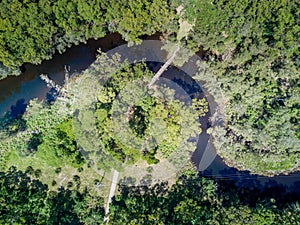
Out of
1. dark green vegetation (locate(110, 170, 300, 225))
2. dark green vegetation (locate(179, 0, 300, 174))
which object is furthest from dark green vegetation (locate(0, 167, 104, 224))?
dark green vegetation (locate(179, 0, 300, 174))

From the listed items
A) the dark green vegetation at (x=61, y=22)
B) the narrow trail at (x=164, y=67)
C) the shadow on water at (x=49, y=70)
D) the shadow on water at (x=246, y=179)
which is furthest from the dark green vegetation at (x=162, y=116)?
the shadow on water at (x=49, y=70)

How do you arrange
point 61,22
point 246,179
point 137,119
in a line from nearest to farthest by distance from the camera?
point 61,22 → point 137,119 → point 246,179

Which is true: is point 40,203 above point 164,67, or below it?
below

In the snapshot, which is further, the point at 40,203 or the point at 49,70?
the point at 49,70

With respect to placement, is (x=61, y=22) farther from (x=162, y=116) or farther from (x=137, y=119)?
(x=162, y=116)

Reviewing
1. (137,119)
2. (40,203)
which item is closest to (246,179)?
(137,119)

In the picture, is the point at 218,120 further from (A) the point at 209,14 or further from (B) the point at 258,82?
(A) the point at 209,14

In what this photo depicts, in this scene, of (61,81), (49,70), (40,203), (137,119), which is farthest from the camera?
(49,70)
